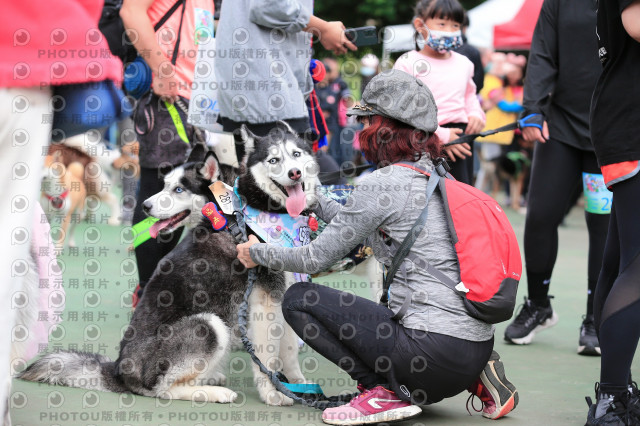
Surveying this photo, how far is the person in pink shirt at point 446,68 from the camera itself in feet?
15.3

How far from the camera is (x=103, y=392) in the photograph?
378 centimetres

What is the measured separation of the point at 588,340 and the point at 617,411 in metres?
1.53

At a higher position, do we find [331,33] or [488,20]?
[331,33]

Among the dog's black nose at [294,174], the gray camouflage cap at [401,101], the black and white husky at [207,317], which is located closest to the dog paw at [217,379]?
the black and white husky at [207,317]

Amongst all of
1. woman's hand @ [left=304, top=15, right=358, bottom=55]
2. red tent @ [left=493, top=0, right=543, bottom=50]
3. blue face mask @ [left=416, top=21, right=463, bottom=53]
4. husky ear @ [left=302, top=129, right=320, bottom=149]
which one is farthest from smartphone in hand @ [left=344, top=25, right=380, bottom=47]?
red tent @ [left=493, top=0, right=543, bottom=50]

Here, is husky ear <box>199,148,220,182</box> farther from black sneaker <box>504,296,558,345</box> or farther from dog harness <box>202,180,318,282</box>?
black sneaker <box>504,296,558,345</box>

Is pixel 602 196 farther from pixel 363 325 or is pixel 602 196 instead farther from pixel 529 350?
pixel 363 325

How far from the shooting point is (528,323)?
4.95 m

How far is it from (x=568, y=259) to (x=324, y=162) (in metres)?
3.87

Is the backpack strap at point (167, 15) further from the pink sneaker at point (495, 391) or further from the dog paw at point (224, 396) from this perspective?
the pink sneaker at point (495, 391)

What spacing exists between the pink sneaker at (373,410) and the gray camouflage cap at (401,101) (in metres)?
1.11

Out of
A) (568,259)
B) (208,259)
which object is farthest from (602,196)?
(568,259)

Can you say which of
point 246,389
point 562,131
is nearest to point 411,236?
point 246,389

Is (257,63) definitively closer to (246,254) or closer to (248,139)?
(248,139)
